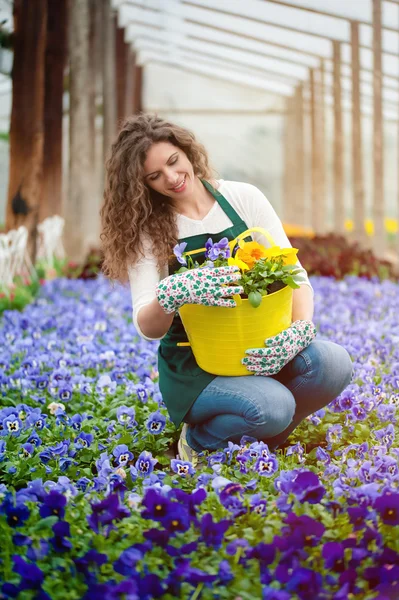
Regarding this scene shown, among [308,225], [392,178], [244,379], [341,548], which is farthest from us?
[392,178]

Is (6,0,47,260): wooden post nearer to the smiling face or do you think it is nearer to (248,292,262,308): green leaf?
the smiling face

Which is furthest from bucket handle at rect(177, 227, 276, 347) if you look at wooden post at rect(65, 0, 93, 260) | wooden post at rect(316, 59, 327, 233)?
wooden post at rect(316, 59, 327, 233)

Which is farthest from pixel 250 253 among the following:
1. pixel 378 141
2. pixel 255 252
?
pixel 378 141

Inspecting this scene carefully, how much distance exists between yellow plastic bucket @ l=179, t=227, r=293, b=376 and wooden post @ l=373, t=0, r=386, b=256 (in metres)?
6.98

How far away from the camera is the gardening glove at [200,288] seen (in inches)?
81.7

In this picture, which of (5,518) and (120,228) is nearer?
(5,518)

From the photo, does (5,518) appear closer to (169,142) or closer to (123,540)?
(123,540)

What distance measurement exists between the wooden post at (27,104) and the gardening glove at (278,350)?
4.85 meters

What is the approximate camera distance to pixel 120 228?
2.48m

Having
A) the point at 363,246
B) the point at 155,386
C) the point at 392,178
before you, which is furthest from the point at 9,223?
the point at 392,178

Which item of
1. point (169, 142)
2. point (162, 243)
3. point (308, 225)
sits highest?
point (169, 142)

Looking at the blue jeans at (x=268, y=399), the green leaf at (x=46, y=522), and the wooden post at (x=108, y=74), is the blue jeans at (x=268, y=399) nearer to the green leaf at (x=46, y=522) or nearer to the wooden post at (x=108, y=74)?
the green leaf at (x=46, y=522)

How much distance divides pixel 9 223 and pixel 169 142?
15.3ft

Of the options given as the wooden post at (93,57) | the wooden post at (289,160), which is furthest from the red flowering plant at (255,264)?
the wooden post at (289,160)
